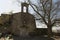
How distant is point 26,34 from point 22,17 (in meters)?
1.68

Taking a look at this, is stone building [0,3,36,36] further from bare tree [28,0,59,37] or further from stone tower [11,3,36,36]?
bare tree [28,0,59,37]

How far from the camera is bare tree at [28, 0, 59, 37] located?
16.1 metres

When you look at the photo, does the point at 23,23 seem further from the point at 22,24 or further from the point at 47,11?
the point at 47,11

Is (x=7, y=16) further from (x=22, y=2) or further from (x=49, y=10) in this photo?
(x=49, y=10)

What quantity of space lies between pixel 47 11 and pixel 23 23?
2.64 m

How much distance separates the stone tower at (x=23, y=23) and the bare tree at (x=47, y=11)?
4.14ft

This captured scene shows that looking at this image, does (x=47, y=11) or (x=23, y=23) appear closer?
(x=47, y=11)

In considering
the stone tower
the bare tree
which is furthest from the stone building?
the bare tree

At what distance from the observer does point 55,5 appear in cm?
1664

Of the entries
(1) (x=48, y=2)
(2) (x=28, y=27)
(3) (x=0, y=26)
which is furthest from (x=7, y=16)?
(1) (x=48, y=2)

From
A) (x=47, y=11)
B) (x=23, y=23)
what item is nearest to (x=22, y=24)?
(x=23, y=23)

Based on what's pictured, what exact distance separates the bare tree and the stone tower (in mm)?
1262

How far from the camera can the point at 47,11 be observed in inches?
636

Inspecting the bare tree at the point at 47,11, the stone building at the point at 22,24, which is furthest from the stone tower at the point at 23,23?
the bare tree at the point at 47,11
